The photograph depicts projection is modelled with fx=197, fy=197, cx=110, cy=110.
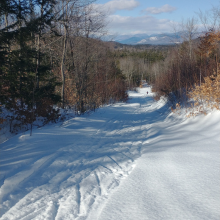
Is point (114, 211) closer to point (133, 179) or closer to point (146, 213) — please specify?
point (146, 213)

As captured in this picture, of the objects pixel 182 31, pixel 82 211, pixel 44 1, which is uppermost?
pixel 182 31

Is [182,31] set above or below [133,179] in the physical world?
above

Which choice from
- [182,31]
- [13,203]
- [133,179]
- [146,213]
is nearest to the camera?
[146,213]

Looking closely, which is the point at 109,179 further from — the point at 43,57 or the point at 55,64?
the point at 55,64

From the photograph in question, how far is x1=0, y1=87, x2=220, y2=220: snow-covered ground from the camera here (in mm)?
2857

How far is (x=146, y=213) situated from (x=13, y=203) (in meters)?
2.12

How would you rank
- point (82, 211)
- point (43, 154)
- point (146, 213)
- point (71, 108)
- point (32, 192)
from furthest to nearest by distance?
point (71, 108) → point (43, 154) → point (32, 192) → point (82, 211) → point (146, 213)

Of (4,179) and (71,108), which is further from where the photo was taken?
(71,108)

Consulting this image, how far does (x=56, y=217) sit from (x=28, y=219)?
15.3 inches

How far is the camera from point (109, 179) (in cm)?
397

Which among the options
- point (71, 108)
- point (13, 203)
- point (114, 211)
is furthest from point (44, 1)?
point (114, 211)

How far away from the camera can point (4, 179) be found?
3.88 m

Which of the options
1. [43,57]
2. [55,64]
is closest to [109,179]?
[43,57]

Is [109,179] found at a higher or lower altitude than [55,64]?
lower
